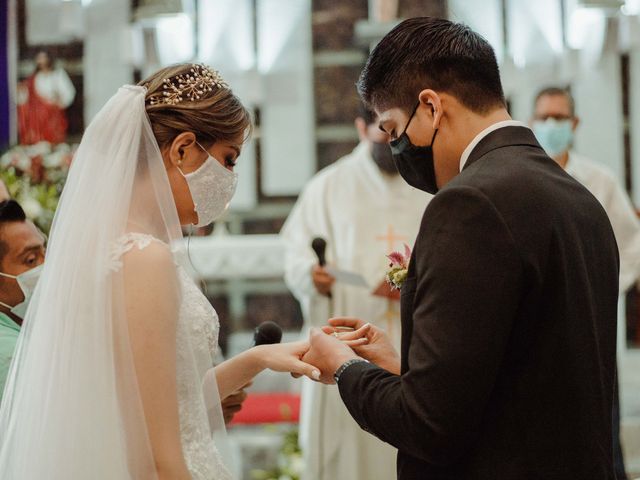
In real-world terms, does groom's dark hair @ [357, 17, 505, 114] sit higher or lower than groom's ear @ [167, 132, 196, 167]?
higher

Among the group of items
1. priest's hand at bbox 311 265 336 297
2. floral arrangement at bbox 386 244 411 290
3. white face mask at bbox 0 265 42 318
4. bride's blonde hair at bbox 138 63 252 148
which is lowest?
priest's hand at bbox 311 265 336 297

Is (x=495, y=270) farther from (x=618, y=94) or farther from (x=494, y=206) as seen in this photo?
(x=618, y=94)

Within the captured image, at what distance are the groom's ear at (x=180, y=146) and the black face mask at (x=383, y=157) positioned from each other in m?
2.87

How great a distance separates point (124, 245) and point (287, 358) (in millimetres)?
568

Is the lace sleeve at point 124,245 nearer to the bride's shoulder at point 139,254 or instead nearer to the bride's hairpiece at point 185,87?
the bride's shoulder at point 139,254

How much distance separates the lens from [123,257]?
2178mm

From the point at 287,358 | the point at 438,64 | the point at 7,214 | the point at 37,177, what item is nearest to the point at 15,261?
the point at 7,214

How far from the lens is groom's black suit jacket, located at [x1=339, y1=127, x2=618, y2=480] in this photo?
5.74 ft

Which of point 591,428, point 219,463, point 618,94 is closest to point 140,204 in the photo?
point 219,463

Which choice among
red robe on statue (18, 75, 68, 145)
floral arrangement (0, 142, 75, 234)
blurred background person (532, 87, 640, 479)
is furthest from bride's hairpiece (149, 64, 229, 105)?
red robe on statue (18, 75, 68, 145)

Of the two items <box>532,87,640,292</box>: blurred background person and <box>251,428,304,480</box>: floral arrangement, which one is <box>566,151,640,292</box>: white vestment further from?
<box>251,428,304,480</box>: floral arrangement

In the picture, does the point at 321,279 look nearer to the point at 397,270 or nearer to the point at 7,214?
the point at 7,214

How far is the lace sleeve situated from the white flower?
223cm

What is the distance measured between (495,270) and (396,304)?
10.9 feet
